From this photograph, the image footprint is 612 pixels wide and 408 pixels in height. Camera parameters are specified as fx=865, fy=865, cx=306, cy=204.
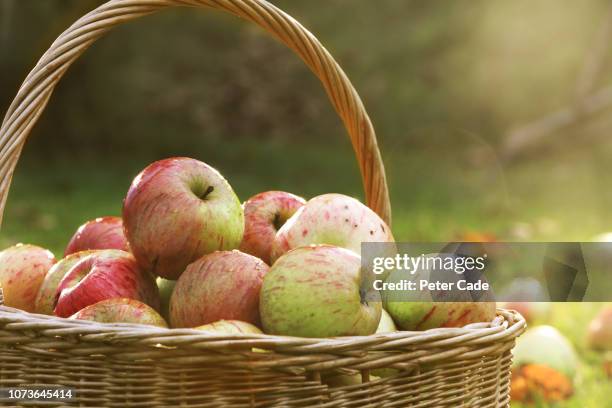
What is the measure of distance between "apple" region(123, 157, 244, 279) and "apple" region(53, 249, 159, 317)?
0.11 feet

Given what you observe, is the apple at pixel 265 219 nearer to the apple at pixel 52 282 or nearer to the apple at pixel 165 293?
the apple at pixel 165 293

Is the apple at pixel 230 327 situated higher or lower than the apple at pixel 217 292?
lower

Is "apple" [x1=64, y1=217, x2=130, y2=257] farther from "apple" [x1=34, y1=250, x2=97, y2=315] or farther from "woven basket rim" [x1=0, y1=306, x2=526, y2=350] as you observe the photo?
"woven basket rim" [x1=0, y1=306, x2=526, y2=350]

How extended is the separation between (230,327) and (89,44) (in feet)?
2.13

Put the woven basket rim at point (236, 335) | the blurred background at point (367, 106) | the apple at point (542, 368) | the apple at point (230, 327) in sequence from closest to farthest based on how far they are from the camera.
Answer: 1. the woven basket rim at point (236, 335)
2. the apple at point (230, 327)
3. the apple at point (542, 368)
4. the blurred background at point (367, 106)

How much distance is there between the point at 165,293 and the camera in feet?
5.59

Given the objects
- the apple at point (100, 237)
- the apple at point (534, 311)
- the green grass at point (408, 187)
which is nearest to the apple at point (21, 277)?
the apple at point (100, 237)

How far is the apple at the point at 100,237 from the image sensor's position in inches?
74.2

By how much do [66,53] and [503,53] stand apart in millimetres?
6077

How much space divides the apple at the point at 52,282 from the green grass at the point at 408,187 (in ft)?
7.09

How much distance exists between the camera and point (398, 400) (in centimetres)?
134

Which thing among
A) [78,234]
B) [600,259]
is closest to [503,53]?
[600,259]

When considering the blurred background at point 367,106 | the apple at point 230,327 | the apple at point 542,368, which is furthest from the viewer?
the blurred background at point 367,106

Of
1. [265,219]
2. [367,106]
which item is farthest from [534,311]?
[367,106]
